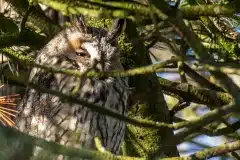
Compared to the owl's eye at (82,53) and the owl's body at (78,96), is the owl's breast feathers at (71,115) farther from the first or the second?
the owl's eye at (82,53)

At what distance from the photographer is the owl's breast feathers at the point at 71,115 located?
2.51 meters

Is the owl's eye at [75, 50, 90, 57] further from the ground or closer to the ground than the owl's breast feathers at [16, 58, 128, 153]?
further from the ground

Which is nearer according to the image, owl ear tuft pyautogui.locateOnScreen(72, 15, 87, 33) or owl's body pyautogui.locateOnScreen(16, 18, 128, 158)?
owl's body pyautogui.locateOnScreen(16, 18, 128, 158)

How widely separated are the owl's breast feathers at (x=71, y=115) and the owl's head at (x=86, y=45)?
0.10m

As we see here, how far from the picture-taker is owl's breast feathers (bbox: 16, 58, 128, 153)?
2.51 meters

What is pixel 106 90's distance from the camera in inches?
103

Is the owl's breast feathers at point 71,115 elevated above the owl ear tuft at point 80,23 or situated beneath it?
situated beneath

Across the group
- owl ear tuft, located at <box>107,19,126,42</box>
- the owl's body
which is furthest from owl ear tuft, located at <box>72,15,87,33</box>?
owl ear tuft, located at <box>107,19,126,42</box>

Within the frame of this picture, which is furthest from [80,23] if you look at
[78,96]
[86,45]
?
[78,96]

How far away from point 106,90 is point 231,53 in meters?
0.57

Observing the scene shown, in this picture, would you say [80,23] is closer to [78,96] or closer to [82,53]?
[82,53]

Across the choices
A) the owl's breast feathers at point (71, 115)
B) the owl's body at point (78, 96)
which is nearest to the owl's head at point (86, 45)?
the owl's body at point (78, 96)

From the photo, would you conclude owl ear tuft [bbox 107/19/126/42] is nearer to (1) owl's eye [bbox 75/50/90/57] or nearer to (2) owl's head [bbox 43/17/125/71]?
(2) owl's head [bbox 43/17/125/71]

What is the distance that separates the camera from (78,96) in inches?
99.7
